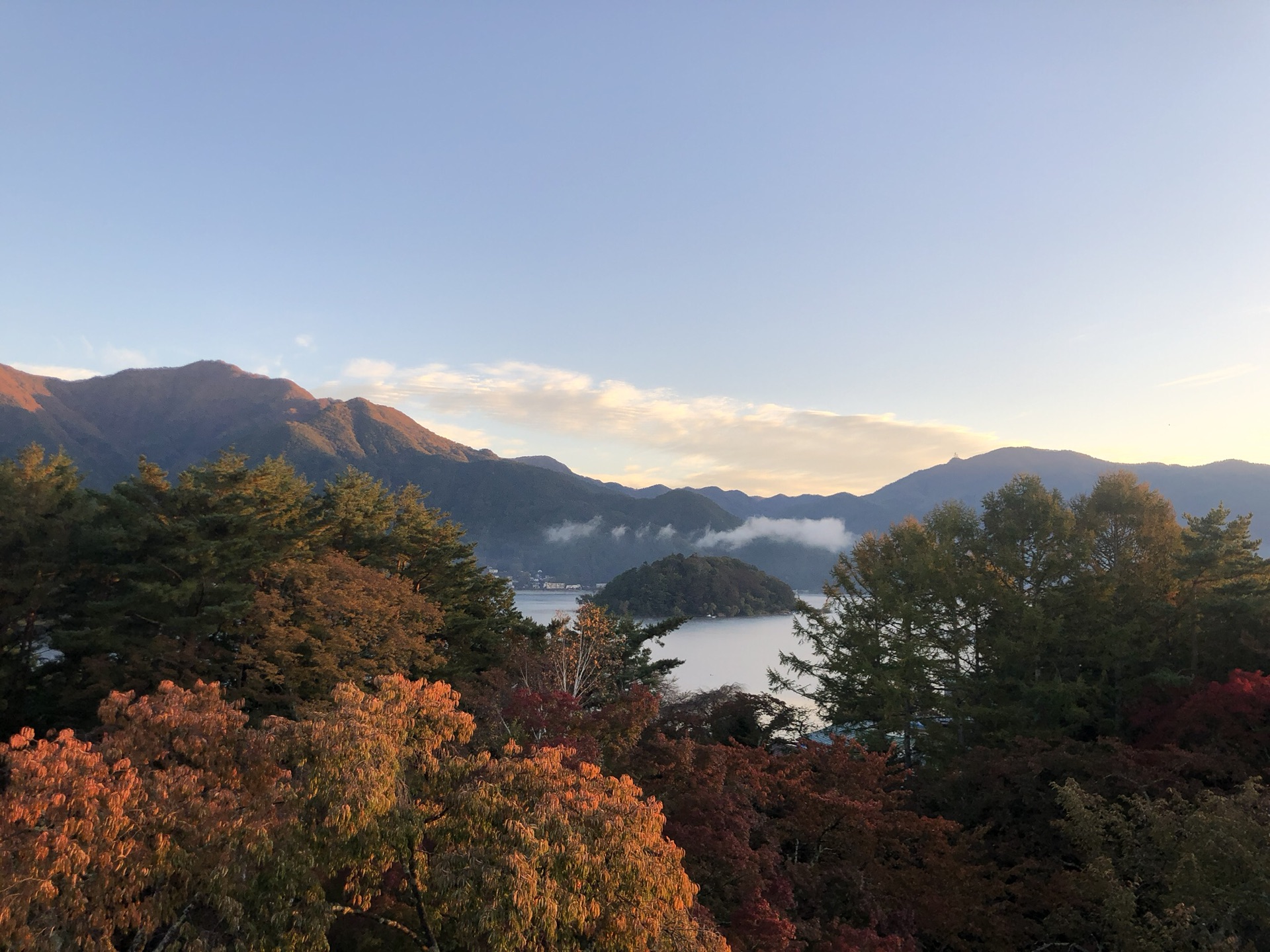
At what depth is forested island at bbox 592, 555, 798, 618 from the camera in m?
83.8

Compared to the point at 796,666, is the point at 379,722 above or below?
above

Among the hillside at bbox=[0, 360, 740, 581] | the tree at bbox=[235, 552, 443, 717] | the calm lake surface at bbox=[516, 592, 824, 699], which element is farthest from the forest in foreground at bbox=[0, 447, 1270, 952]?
the hillside at bbox=[0, 360, 740, 581]

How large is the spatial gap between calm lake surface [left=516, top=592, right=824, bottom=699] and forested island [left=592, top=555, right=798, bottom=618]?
7.72ft

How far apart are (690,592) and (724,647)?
2748 cm

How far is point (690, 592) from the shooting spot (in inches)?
3445

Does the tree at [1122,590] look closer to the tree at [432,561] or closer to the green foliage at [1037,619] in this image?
the green foliage at [1037,619]

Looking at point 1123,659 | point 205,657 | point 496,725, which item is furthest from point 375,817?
point 1123,659

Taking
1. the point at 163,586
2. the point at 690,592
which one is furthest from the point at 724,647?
the point at 163,586

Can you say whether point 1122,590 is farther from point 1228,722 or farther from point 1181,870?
point 1181,870

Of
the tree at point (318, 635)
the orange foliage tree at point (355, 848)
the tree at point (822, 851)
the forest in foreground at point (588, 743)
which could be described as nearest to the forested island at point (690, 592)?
the forest in foreground at point (588, 743)

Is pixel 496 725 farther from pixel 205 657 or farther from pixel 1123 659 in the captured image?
pixel 1123 659

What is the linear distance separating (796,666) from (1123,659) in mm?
13606

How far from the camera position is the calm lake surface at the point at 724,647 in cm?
4478

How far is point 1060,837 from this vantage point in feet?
45.9
